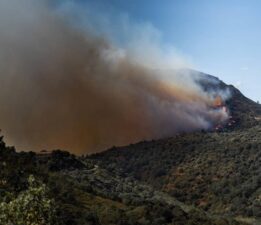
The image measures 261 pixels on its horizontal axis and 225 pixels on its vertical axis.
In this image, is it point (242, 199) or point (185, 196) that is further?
point (185, 196)

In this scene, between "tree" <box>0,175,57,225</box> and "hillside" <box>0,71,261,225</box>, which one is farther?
"hillside" <box>0,71,261,225</box>

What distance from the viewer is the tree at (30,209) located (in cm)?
3497

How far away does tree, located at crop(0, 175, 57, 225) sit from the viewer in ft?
115

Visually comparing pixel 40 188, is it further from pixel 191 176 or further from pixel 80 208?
pixel 191 176

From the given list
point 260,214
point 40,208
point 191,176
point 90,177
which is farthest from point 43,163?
point 40,208

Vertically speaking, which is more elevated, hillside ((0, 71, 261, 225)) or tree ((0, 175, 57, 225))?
hillside ((0, 71, 261, 225))

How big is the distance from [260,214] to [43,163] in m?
60.3

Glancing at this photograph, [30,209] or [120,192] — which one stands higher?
[120,192]

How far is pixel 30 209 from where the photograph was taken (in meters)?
35.5

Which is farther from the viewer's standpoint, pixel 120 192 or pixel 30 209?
pixel 120 192

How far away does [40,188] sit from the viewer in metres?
35.7

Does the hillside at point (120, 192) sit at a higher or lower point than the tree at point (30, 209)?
higher

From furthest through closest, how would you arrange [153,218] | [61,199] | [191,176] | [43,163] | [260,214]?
[191,176]
[260,214]
[43,163]
[153,218]
[61,199]

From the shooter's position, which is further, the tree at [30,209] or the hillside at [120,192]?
the hillside at [120,192]
